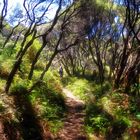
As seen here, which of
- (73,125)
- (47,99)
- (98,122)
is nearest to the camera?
(98,122)

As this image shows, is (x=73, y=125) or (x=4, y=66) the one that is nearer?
(x=73, y=125)

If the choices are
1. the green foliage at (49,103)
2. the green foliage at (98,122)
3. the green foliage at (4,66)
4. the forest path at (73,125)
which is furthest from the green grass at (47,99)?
the green foliage at (98,122)

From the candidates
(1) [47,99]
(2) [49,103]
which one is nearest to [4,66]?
(1) [47,99]

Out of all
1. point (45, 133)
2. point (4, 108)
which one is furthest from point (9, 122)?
point (45, 133)

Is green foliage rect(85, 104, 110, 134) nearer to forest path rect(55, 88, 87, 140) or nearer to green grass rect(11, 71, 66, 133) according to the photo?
forest path rect(55, 88, 87, 140)

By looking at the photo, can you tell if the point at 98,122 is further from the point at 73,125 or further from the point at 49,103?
the point at 49,103

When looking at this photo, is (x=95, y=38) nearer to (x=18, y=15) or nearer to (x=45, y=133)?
(x=18, y=15)

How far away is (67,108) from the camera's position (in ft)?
55.8

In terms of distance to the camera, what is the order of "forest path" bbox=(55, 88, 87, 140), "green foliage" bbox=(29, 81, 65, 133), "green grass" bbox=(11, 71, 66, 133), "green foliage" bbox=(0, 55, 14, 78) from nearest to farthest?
"forest path" bbox=(55, 88, 87, 140), "green grass" bbox=(11, 71, 66, 133), "green foliage" bbox=(29, 81, 65, 133), "green foliage" bbox=(0, 55, 14, 78)

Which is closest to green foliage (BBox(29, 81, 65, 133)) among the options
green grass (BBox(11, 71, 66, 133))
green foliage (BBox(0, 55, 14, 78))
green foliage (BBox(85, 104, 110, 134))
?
green grass (BBox(11, 71, 66, 133))

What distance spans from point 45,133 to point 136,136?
2951 mm

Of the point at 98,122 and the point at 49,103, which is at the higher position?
the point at 49,103

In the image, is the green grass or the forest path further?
the green grass

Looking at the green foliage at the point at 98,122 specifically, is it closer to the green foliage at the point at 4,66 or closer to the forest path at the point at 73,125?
the forest path at the point at 73,125
